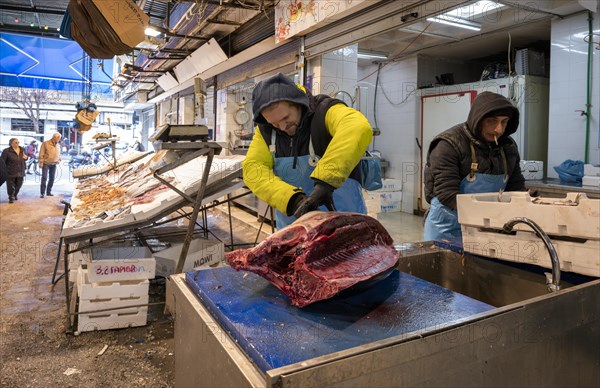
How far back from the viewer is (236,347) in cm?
115

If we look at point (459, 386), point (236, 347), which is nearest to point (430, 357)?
point (459, 386)

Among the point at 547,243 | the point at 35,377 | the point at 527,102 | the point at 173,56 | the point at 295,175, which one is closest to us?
the point at 547,243

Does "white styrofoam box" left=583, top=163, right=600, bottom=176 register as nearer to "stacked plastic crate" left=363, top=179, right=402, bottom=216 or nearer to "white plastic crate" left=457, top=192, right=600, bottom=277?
"white plastic crate" left=457, top=192, right=600, bottom=277

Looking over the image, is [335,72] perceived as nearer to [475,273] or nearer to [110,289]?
[110,289]

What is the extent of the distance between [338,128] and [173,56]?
8.75m

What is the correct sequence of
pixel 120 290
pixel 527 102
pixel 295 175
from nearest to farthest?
pixel 295 175 < pixel 120 290 < pixel 527 102

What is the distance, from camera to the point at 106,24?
3363mm

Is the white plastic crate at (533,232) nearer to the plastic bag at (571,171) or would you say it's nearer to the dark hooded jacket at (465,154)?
the dark hooded jacket at (465,154)

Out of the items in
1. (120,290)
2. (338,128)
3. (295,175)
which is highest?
(338,128)

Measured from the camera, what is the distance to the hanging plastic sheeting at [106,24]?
3.29 metres

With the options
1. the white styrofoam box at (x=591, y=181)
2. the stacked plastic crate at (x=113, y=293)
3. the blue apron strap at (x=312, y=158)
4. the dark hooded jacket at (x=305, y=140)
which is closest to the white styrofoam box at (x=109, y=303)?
the stacked plastic crate at (x=113, y=293)

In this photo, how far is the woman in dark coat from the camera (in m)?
11.0

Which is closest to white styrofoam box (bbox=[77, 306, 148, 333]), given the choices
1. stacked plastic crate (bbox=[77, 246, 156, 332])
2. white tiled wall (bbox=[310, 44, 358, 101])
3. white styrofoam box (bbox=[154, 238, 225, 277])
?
stacked plastic crate (bbox=[77, 246, 156, 332])

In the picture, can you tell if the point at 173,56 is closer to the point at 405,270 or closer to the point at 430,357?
the point at 405,270
